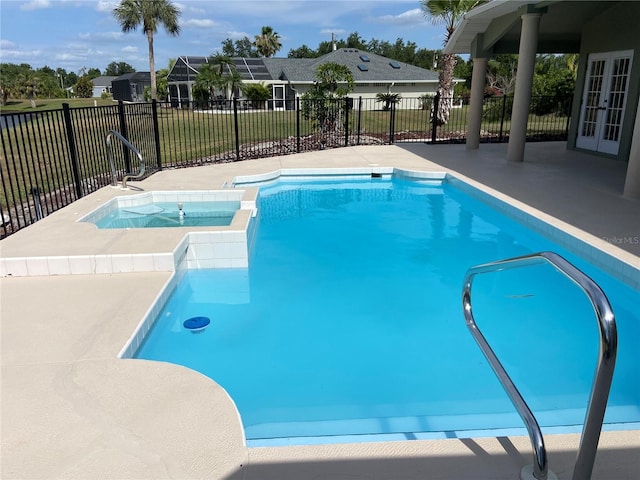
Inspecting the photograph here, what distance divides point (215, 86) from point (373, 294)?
97.2 ft

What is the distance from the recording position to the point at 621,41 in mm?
9914

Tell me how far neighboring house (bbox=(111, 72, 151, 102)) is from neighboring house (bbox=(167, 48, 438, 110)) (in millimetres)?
11845

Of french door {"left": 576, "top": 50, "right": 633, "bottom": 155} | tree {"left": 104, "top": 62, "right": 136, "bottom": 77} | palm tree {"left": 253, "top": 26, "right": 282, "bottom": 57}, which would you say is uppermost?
tree {"left": 104, "top": 62, "right": 136, "bottom": 77}

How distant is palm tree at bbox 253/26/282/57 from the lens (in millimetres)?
50938

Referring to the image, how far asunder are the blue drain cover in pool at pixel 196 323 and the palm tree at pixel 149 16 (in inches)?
1152

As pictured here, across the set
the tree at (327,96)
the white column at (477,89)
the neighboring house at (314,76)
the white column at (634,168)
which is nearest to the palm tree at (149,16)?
the neighboring house at (314,76)

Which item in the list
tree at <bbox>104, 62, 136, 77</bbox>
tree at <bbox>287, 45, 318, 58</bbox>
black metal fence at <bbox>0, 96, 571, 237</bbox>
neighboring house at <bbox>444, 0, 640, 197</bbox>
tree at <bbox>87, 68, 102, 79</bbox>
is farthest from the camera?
tree at <bbox>104, 62, 136, 77</bbox>

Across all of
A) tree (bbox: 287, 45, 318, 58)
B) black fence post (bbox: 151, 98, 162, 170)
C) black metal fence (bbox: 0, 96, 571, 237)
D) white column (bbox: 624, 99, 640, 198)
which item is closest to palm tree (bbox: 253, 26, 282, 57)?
tree (bbox: 287, 45, 318, 58)

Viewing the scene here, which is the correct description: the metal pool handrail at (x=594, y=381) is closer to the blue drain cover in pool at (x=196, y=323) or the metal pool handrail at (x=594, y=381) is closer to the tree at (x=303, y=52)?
the blue drain cover in pool at (x=196, y=323)

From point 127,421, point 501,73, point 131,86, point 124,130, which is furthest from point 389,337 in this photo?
point 131,86

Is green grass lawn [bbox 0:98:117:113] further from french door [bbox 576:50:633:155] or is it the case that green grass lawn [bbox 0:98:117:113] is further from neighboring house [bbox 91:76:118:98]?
french door [bbox 576:50:633:155]

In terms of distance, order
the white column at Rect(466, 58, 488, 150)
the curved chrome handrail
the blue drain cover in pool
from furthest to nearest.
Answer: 1. the white column at Rect(466, 58, 488, 150)
2. the curved chrome handrail
3. the blue drain cover in pool

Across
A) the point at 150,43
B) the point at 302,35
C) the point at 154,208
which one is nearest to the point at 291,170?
the point at 154,208

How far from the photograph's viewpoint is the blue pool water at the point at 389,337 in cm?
306
